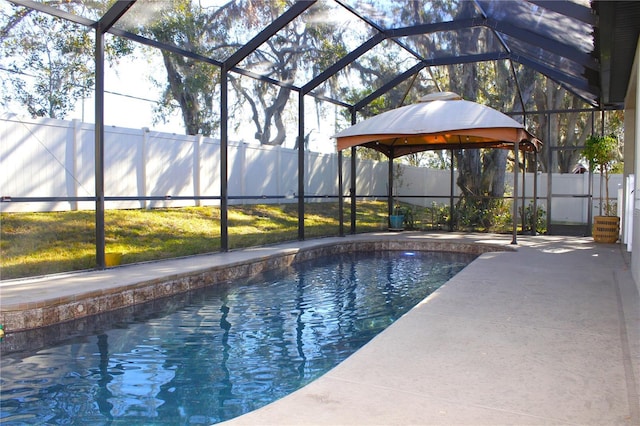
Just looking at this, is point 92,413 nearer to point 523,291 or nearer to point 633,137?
point 523,291

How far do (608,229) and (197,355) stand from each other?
895 centimetres

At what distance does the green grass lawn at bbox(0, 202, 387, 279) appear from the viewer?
7590 mm

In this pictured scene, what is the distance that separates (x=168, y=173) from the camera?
10484mm

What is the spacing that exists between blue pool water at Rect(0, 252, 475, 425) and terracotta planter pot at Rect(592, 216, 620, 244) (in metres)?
5.35

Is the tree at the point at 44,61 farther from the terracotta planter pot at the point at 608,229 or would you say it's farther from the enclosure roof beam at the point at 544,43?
the terracotta planter pot at the point at 608,229

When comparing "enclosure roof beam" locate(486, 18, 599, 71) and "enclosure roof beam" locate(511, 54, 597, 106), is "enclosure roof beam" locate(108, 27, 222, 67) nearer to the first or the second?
"enclosure roof beam" locate(486, 18, 599, 71)

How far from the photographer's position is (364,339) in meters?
4.25

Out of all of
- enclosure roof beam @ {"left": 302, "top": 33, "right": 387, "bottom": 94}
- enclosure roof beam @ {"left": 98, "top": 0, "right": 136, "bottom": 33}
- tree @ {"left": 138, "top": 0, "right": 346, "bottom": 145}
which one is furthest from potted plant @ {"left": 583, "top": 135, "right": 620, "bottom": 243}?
enclosure roof beam @ {"left": 98, "top": 0, "right": 136, "bottom": 33}

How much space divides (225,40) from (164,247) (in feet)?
12.5

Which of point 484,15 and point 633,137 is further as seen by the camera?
point 633,137

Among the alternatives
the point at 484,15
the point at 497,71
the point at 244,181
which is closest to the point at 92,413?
the point at 484,15

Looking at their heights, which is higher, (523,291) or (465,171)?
(465,171)

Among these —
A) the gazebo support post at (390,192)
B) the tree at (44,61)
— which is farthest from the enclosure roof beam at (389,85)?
the tree at (44,61)

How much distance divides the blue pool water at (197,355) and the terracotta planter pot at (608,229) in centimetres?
535
